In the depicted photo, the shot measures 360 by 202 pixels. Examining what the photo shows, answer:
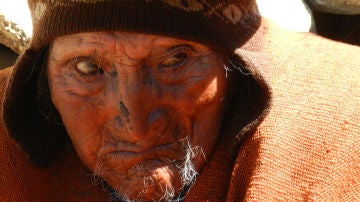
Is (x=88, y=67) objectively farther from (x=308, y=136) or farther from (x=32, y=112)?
(x=308, y=136)

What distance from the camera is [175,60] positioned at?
1716mm

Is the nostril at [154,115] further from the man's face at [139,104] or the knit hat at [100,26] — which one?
the knit hat at [100,26]

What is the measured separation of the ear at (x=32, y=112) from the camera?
1.84 meters

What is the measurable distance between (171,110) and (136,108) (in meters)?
0.12

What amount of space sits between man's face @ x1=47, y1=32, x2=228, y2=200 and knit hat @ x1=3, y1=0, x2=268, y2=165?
0.04 meters

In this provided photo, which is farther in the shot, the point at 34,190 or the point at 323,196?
the point at 34,190

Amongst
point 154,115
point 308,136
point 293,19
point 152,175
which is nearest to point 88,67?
point 154,115

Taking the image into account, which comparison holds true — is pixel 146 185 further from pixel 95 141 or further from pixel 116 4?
pixel 116 4

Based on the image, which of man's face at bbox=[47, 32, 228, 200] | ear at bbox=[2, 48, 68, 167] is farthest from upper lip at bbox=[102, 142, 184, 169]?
ear at bbox=[2, 48, 68, 167]

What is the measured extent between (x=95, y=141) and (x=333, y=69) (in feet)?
2.32

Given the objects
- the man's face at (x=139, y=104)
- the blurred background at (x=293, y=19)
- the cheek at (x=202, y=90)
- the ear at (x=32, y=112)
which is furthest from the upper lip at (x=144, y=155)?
the blurred background at (x=293, y=19)

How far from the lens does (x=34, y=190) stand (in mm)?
1945

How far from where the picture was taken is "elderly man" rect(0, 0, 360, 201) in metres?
1.64

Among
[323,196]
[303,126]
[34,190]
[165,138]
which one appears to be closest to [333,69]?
[303,126]
